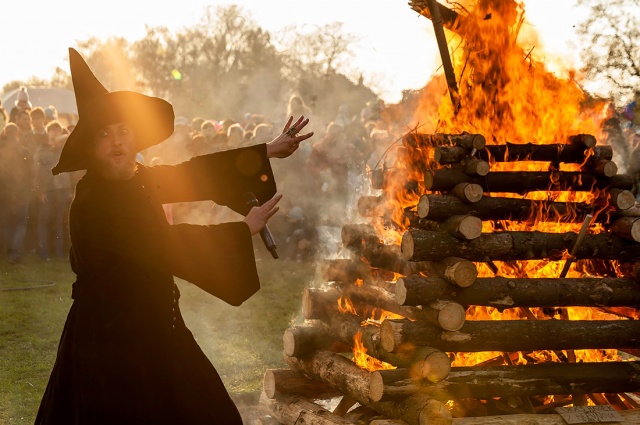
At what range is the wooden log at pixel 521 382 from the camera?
473 centimetres

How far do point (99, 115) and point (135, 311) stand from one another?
3.72 ft

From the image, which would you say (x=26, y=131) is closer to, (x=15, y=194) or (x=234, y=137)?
(x=15, y=194)

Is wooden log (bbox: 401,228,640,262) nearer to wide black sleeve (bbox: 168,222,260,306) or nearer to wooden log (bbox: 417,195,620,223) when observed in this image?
wooden log (bbox: 417,195,620,223)

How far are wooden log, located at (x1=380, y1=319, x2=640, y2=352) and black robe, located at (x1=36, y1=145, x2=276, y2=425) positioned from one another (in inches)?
39.3

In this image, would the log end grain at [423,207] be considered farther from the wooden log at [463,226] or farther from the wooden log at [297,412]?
the wooden log at [297,412]

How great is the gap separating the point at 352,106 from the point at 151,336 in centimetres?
3374

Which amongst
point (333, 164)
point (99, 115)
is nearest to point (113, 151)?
point (99, 115)

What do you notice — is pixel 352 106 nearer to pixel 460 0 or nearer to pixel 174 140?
pixel 174 140

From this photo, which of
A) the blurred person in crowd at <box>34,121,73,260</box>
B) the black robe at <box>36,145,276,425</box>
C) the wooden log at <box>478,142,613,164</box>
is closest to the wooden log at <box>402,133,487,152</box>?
the wooden log at <box>478,142,613,164</box>

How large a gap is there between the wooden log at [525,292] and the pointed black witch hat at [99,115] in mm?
1815

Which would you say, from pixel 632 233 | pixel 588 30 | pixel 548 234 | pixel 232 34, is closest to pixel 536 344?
pixel 548 234

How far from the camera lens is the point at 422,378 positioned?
4.71 metres

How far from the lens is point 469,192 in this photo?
491cm

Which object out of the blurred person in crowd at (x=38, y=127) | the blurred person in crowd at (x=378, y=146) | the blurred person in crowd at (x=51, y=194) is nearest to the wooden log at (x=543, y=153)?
the blurred person in crowd at (x=378, y=146)
